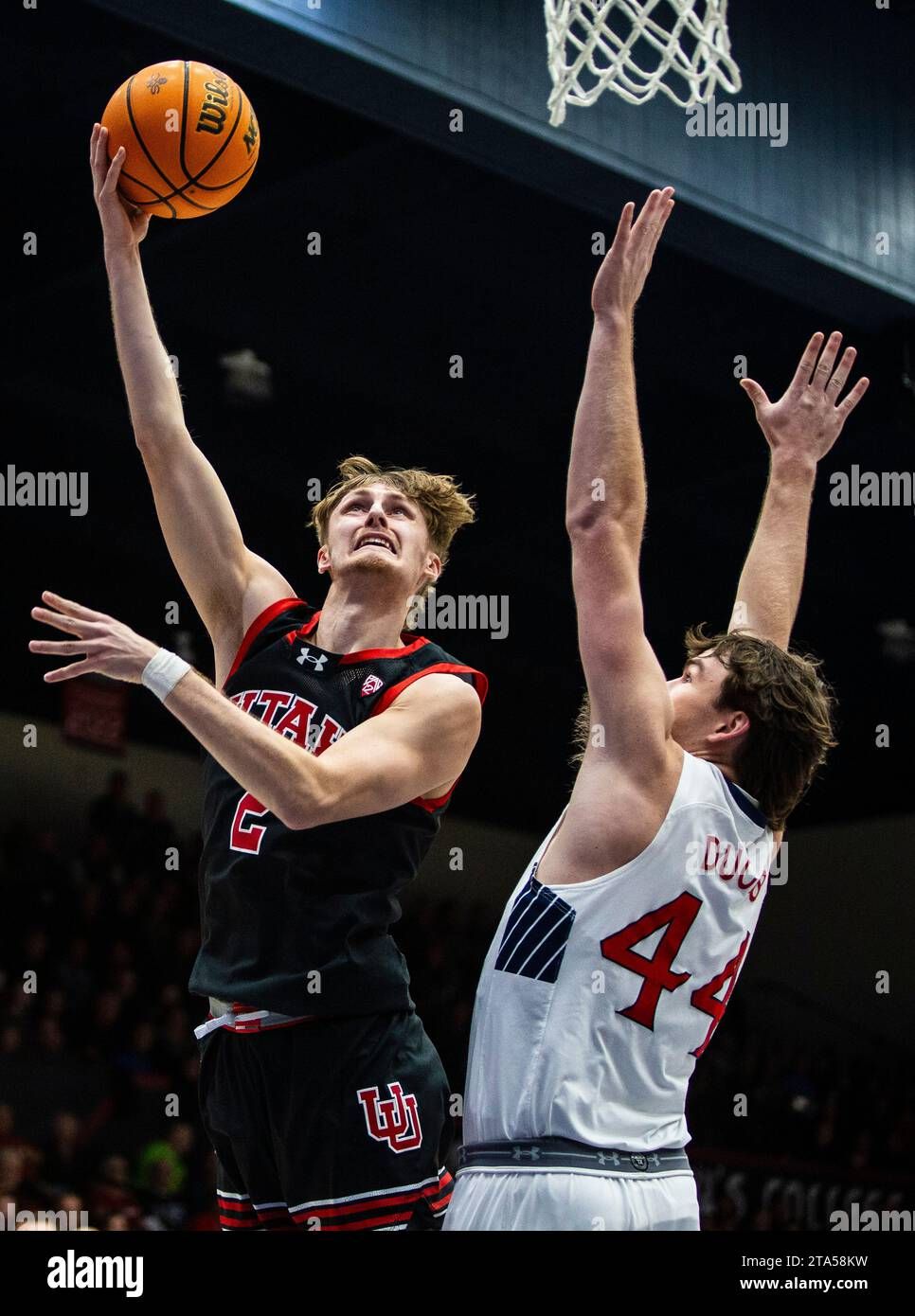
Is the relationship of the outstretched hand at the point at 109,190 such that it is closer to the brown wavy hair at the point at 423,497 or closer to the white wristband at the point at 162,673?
the brown wavy hair at the point at 423,497

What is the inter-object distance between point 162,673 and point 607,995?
3.46 feet

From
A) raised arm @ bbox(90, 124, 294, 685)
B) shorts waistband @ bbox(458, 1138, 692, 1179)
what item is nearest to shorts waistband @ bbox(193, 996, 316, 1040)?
shorts waistband @ bbox(458, 1138, 692, 1179)

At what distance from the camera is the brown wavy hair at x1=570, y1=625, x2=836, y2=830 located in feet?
Result: 10.8

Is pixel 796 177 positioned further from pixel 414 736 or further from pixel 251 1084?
pixel 251 1084

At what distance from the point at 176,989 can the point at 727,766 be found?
8.40 m

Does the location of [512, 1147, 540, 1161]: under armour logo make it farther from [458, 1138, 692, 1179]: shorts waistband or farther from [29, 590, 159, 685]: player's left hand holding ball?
[29, 590, 159, 685]: player's left hand holding ball

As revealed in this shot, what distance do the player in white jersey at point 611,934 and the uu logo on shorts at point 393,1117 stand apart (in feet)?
1.04

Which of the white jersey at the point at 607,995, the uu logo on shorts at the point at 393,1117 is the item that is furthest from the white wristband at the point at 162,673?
the uu logo on shorts at the point at 393,1117

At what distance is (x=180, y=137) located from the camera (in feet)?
12.6

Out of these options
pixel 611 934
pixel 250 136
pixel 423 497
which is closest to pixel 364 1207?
pixel 611 934

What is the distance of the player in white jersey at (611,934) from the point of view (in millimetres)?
2961

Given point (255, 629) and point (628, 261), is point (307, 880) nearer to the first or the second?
point (255, 629)

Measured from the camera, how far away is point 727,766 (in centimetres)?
334

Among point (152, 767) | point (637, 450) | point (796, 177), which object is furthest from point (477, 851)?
point (637, 450)
